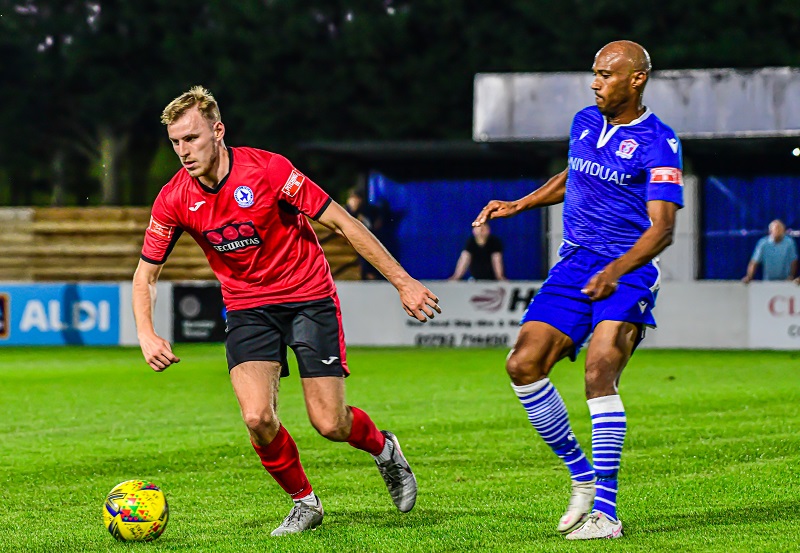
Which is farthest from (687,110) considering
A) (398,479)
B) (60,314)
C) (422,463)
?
(398,479)

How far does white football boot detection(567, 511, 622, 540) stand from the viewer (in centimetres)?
629

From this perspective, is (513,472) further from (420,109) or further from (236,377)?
(420,109)

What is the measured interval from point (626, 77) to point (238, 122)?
3912 centimetres

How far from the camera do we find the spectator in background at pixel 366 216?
874 inches

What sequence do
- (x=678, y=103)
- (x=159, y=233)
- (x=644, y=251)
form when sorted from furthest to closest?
(x=678, y=103) < (x=159, y=233) < (x=644, y=251)

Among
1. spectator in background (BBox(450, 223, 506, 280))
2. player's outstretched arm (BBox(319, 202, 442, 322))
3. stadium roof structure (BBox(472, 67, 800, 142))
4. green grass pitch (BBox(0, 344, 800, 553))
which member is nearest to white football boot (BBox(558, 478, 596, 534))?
green grass pitch (BBox(0, 344, 800, 553))

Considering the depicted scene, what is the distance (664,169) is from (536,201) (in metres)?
1.00

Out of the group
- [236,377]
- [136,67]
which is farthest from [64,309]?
[136,67]

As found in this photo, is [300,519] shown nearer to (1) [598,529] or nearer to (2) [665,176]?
(1) [598,529]

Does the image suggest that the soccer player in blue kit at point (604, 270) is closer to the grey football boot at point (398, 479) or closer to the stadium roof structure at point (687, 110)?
the grey football boot at point (398, 479)

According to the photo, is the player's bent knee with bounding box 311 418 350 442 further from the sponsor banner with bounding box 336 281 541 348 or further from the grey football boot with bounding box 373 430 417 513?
the sponsor banner with bounding box 336 281 541 348

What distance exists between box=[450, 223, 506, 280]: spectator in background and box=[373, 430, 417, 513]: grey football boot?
1470cm

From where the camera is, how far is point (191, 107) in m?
6.43

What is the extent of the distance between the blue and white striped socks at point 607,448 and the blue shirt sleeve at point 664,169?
96 centimetres
